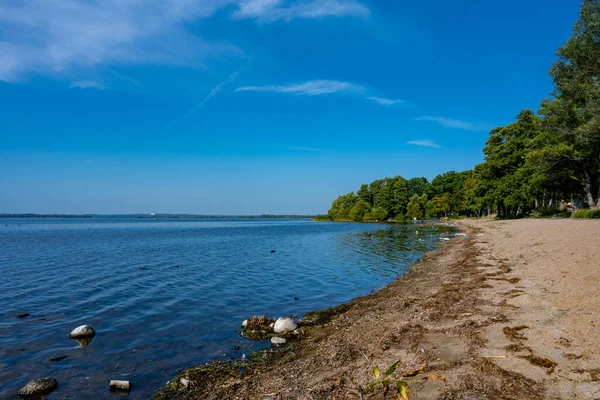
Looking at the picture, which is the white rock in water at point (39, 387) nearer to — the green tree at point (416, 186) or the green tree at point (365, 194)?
the green tree at point (416, 186)

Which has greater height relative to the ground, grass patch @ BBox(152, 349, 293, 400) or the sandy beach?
the sandy beach

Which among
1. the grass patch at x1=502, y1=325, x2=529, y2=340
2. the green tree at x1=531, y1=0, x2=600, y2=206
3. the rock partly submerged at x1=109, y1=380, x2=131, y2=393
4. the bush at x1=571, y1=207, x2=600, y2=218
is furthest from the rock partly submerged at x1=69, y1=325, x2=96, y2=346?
the bush at x1=571, y1=207, x2=600, y2=218

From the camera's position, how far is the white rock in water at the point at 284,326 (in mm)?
10664

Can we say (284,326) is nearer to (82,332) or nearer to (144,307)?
(82,332)

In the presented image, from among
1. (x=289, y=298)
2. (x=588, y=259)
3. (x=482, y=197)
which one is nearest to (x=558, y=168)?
(x=482, y=197)

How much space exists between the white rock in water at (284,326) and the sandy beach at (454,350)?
0.43 m

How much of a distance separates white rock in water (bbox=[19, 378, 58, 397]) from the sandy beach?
2.61 metres

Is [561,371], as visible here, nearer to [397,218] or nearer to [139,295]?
[139,295]

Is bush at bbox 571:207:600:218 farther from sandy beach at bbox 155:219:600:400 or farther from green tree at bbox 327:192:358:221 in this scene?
green tree at bbox 327:192:358:221

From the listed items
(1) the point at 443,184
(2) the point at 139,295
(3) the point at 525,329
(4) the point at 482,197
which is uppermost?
(1) the point at 443,184

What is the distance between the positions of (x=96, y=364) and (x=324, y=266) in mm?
17806

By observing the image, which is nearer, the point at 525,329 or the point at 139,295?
the point at 525,329

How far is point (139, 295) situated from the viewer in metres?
16.6

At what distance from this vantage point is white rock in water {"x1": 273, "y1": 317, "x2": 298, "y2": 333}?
10664mm
